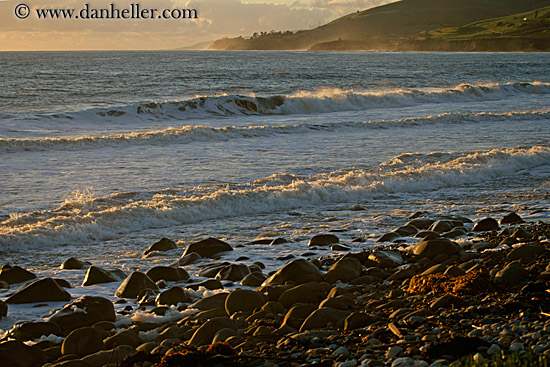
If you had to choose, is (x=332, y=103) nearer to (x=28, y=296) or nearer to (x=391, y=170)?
(x=391, y=170)

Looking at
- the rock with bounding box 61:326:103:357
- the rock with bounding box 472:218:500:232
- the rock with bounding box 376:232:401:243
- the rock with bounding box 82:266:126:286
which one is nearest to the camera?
the rock with bounding box 61:326:103:357

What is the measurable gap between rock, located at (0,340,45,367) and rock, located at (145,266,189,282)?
6.73 ft

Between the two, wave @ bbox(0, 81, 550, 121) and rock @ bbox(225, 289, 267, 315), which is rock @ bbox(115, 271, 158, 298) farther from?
wave @ bbox(0, 81, 550, 121)

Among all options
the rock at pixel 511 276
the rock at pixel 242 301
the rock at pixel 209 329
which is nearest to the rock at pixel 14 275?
the rock at pixel 242 301

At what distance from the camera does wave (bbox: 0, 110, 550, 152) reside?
17.1m

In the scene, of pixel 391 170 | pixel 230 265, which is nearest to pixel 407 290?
pixel 230 265

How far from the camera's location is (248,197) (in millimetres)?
10312

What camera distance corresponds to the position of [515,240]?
24.2 feet

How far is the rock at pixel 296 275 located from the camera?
19.7 ft

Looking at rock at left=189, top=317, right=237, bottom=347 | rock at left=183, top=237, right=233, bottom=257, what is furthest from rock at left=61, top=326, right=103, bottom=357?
rock at left=183, top=237, right=233, bottom=257

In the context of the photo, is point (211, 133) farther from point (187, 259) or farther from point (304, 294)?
point (304, 294)

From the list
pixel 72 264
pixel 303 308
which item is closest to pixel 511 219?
pixel 303 308

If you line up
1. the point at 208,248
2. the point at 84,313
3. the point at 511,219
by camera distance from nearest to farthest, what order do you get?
the point at 84,313, the point at 208,248, the point at 511,219

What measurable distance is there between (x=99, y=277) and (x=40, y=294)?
71 centimetres
